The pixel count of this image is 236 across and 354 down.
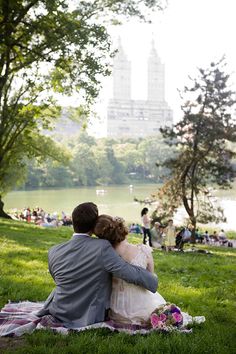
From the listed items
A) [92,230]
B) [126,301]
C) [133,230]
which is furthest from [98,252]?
[133,230]

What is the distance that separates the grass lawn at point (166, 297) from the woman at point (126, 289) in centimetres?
27

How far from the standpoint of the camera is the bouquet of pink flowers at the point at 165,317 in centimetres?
409

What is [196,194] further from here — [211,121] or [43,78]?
[43,78]

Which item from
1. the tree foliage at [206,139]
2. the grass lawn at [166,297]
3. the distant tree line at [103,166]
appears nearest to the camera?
the grass lawn at [166,297]

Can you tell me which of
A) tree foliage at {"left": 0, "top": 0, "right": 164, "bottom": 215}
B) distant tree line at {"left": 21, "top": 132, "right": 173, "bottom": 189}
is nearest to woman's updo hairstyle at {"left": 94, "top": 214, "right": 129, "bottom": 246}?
tree foliage at {"left": 0, "top": 0, "right": 164, "bottom": 215}

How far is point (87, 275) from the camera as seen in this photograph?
4211 mm

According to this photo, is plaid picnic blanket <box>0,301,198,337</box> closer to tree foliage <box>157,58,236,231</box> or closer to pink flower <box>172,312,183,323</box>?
pink flower <box>172,312,183,323</box>

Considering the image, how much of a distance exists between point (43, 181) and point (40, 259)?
8225 centimetres

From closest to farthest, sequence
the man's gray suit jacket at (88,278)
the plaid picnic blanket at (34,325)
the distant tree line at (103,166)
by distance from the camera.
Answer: the plaid picnic blanket at (34,325) < the man's gray suit jacket at (88,278) < the distant tree line at (103,166)

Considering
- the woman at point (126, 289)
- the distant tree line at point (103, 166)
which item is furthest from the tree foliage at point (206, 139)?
the distant tree line at point (103, 166)

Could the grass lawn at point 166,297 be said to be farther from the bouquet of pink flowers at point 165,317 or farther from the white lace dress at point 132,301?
the white lace dress at point 132,301

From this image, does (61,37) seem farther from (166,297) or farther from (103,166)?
(103,166)

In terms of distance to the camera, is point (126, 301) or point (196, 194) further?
point (196, 194)

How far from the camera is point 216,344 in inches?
149
